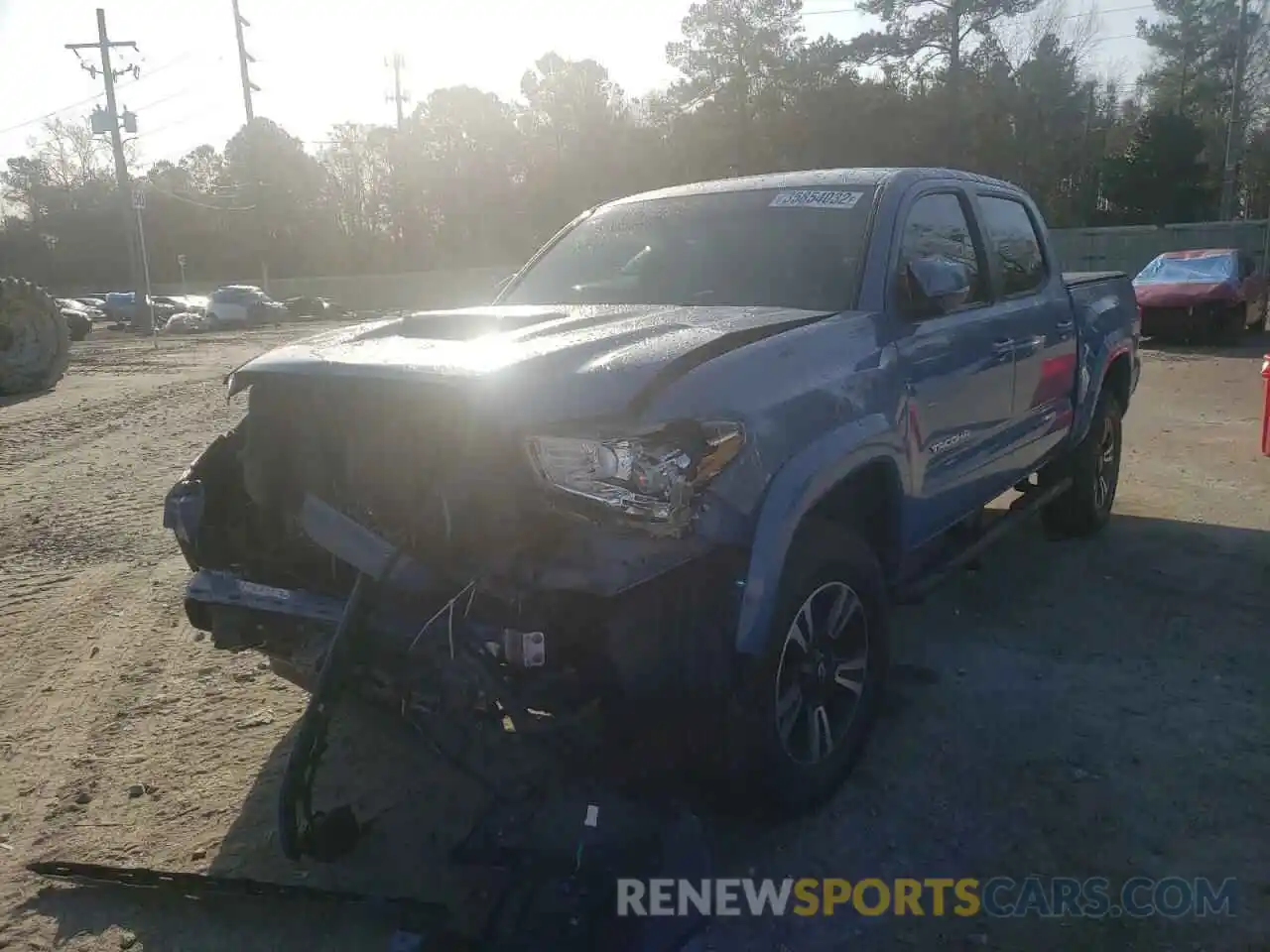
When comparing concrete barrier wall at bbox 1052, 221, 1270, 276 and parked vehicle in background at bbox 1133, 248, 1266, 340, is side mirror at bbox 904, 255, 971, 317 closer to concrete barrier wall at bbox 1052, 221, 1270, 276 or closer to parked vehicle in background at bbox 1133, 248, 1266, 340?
parked vehicle in background at bbox 1133, 248, 1266, 340

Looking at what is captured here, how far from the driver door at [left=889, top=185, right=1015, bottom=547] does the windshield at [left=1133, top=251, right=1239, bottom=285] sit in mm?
15492

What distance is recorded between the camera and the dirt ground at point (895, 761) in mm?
2947

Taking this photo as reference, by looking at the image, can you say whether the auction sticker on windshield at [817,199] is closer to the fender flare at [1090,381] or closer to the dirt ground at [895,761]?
the dirt ground at [895,761]

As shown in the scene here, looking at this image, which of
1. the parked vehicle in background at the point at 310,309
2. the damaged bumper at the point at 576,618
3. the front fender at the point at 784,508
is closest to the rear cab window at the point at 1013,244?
the front fender at the point at 784,508

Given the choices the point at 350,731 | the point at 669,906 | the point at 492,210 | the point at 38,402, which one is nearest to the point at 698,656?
the point at 669,906

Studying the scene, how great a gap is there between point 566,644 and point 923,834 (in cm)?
141

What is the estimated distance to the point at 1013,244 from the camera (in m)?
5.16

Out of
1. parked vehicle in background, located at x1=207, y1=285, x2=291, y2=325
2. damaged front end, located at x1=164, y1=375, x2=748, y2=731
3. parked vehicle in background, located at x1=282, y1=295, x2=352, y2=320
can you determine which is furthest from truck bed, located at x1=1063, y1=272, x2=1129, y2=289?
parked vehicle in background, located at x1=282, y1=295, x2=352, y2=320

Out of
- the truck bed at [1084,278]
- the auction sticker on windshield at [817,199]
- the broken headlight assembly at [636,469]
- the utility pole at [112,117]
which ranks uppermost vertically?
the utility pole at [112,117]

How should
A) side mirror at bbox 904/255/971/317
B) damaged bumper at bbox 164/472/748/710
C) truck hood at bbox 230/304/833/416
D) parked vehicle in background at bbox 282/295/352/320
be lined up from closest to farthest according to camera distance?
damaged bumper at bbox 164/472/748/710 < truck hood at bbox 230/304/833/416 < side mirror at bbox 904/255/971/317 < parked vehicle in background at bbox 282/295/352/320

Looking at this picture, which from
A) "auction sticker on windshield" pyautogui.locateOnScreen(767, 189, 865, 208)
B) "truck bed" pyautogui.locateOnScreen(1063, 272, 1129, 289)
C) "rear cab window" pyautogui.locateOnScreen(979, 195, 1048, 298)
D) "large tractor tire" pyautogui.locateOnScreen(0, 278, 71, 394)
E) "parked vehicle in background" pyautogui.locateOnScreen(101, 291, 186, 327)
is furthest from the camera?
"parked vehicle in background" pyautogui.locateOnScreen(101, 291, 186, 327)

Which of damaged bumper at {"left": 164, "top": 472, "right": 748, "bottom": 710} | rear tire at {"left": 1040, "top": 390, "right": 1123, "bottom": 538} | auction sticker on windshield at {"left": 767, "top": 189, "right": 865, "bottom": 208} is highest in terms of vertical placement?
auction sticker on windshield at {"left": 767, "top": 189, "right": 865, "bottom": 208}

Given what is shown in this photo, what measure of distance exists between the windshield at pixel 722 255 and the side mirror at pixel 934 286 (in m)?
0.23

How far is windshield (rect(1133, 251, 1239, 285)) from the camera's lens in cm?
1796
